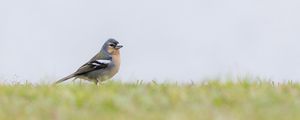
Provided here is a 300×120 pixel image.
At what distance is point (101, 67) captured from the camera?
17625 millimetres

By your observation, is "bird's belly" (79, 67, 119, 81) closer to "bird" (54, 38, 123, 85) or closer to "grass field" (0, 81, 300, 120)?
"bird" (54, 38, 123, 85)

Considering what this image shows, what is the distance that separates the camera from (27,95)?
1193cm

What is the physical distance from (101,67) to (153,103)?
23.1ft

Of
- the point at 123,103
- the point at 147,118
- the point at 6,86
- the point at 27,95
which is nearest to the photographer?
the point at 147,118

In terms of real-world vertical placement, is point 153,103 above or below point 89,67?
below

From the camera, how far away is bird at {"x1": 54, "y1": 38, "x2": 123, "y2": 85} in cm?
A: 1755

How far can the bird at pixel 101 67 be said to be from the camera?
57.6 feet

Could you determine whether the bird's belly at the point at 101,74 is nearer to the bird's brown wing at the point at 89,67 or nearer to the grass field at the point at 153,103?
the bird's brown wing at the point at 89,67

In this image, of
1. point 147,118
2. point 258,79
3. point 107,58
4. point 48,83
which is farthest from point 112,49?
point 147,118

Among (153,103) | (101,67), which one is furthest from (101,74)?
(153,103)

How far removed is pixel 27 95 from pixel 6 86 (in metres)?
1.56

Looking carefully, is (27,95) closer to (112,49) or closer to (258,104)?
(258,104)

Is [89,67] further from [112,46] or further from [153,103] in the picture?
[153,103]

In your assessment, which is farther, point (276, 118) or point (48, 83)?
point (48, 83)
